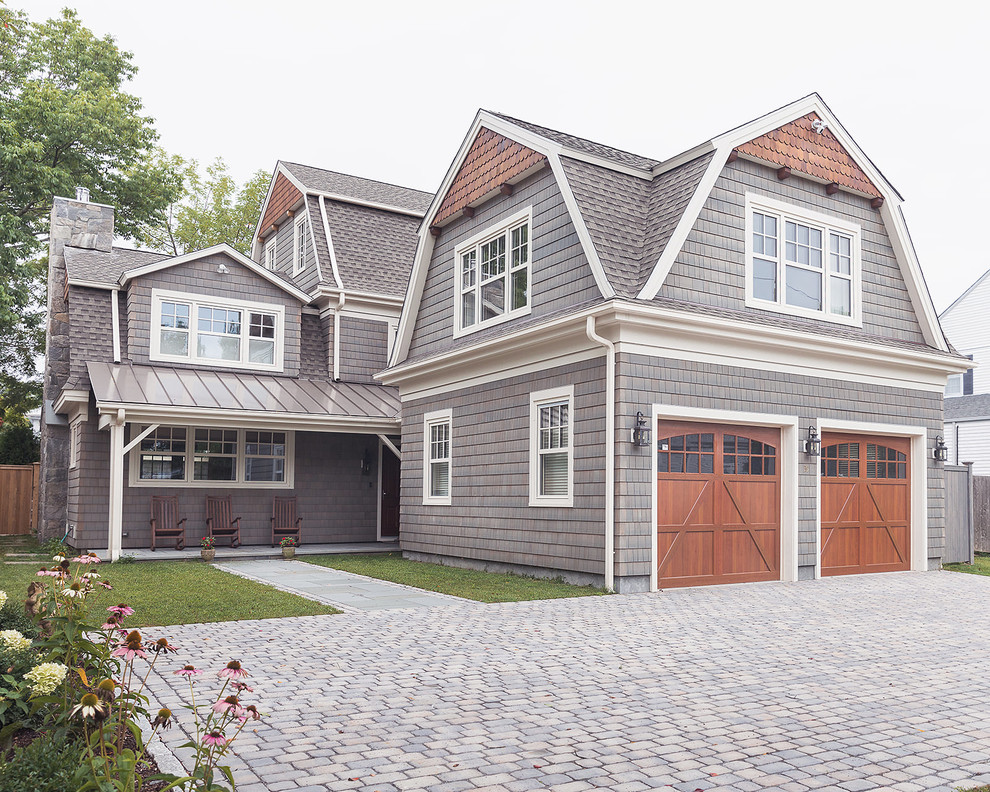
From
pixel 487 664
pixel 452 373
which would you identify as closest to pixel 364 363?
pixel 452 373

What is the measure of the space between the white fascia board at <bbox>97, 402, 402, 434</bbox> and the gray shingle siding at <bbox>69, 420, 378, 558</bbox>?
123 cm

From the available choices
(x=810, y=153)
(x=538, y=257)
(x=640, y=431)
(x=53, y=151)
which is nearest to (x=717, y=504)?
(x=640, y=431)

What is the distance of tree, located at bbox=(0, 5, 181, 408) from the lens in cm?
2475

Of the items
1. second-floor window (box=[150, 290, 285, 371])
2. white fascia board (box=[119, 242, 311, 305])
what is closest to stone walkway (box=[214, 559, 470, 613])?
second-floor window (box=[150, 290, 285, 371])

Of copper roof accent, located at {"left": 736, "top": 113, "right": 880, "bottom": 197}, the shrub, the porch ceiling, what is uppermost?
copper roof accent, located at {"left": 736, "top": 113, "right": 880, "bottom": 197}

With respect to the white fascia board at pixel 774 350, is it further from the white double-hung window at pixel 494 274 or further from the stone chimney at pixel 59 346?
the stone chimney at pixel 59 346

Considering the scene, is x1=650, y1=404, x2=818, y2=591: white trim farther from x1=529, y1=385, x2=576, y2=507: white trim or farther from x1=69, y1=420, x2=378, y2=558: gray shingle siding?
x1=69, y1=420, x2=378, y2=558: gray shingle siding

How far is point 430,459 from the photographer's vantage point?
51.2 ft

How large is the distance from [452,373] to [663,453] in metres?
4.66

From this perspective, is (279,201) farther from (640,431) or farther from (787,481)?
(787,481)

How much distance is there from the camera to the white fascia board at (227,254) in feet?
55.2

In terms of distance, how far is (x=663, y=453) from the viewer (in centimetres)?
1139

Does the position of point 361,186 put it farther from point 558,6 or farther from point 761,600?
point 761,600

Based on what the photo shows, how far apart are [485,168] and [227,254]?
21.4 feet
